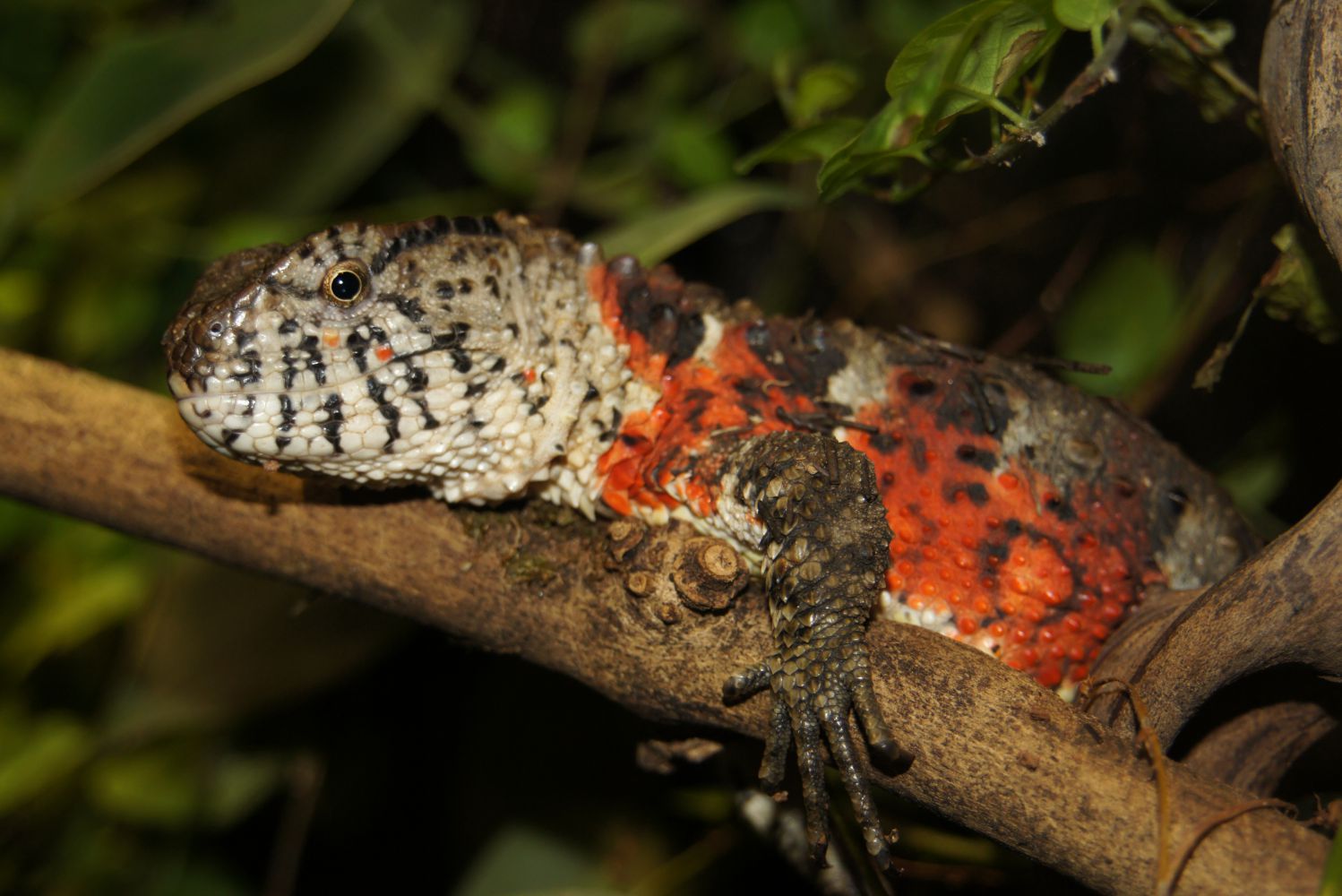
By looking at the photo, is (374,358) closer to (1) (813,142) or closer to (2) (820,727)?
(1) (813,142)

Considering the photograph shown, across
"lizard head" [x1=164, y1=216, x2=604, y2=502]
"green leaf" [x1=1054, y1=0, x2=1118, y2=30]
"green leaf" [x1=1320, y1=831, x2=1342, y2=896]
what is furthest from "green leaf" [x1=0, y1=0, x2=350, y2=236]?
"green leaf" [x1=1320, y1=831, x2=1342, y2=896]

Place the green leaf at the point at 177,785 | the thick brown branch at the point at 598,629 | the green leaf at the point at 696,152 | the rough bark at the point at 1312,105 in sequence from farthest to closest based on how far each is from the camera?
the green leaf at the point at 696,152 → the green leaf at the point at 177,785 → the rough bark at the point at 1312,105 → the thick brown branch at the point at 598,629

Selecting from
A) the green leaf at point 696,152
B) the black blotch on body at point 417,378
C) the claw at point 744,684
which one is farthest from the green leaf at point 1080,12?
the green leaf at point 696,152

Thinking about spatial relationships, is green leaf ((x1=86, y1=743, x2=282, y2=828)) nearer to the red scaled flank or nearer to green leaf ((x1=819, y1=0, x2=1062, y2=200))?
the red scaled flank

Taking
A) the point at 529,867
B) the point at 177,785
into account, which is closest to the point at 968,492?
the point at 529,867

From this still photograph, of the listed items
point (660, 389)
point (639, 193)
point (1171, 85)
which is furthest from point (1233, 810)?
point (639, 193)

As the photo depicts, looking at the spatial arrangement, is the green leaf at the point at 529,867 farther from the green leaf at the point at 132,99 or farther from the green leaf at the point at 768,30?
the green leaf at the point at 768,30

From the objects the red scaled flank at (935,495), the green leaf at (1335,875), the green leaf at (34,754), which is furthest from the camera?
the green leaf at (34,754)
